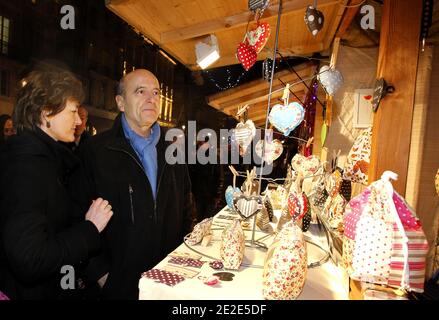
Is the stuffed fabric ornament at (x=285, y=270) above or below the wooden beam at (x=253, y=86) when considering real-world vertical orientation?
below

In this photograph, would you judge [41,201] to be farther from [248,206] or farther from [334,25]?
[334,25]

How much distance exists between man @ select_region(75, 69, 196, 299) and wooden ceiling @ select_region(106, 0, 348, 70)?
1083 millimetres

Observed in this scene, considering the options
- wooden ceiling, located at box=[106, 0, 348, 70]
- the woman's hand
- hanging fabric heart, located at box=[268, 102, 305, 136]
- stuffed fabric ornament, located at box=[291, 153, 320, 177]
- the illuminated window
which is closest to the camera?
the woman's hand

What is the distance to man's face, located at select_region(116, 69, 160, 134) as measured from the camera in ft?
6.53

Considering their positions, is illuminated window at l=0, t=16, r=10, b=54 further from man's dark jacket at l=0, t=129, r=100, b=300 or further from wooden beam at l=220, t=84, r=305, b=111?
man's dark jacket at l=0, t=129, r=100, b=300

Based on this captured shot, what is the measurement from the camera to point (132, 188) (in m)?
→ 1.87

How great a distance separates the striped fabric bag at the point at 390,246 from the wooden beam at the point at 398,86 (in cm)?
30

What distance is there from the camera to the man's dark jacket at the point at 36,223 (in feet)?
4.13

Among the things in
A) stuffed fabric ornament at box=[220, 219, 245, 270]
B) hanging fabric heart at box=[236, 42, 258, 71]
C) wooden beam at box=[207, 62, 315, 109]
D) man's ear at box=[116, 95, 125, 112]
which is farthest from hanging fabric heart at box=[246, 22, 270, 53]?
wooden beam at box=[207, 62, 315, 109]

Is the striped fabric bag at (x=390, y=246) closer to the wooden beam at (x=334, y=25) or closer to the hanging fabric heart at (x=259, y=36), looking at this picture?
the hanging fabric heart at (x=259, y=36)

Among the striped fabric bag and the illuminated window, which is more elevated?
the illuminated window

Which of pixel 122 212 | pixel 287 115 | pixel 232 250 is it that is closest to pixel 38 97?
pixel 122 212

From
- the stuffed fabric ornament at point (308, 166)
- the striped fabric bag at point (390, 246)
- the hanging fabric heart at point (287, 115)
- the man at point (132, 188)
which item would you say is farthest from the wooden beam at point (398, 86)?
the man at point (132, 188)
